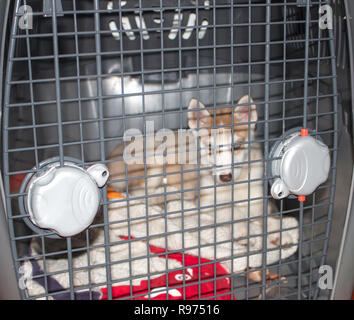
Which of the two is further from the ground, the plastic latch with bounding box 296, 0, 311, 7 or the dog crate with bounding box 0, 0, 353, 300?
the plastic latch with bounding box 296, 0, 311, 7

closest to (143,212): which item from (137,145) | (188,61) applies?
(137,145)

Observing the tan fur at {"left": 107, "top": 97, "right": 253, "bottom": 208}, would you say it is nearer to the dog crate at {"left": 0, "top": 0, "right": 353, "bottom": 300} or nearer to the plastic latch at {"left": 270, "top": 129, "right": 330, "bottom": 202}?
the dog crate at {"left": 0, "top": 0, "right": 353, "bottom": 300}

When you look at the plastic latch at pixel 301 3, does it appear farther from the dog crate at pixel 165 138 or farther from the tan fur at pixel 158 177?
the tan fur at pixel 158 177

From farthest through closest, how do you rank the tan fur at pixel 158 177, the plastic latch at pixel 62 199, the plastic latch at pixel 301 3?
the tan fur at pixel 158 177 → the plastic latch at pixel 301 3 → the plastic latch at pixel 62 199

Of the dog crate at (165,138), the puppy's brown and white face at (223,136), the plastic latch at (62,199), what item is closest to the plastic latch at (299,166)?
the dog crate at (165,138)

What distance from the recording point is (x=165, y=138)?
924 millimetres

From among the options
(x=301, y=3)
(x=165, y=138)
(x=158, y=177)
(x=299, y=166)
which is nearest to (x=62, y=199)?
(x=165, y=138)

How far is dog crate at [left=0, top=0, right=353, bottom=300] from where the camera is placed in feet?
2.52

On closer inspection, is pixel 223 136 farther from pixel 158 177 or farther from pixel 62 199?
pixel 62 199

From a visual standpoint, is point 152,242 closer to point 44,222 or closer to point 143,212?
point 143,212

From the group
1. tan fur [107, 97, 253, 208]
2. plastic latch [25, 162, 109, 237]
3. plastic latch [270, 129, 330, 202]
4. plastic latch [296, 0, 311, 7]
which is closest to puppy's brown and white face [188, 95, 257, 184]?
tan fur [107, 97, 253, 208]

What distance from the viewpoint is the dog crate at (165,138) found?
767mm

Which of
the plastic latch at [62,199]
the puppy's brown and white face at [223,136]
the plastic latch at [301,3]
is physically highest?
the plastic latch at [301,3]

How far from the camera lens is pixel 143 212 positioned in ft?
4.29
